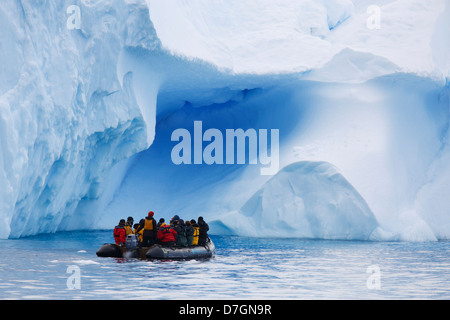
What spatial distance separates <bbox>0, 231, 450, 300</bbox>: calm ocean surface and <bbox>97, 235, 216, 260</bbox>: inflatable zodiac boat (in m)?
0.24

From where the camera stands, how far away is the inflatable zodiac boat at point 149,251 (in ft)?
43.1

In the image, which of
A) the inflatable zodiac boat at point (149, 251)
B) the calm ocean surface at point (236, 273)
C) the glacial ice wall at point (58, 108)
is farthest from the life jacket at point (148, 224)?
the glacial ice wall at point (58, 108)

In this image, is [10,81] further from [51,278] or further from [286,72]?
[286,72]

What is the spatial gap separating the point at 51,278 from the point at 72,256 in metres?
3.07

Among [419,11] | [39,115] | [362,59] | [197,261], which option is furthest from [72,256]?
[419,11]

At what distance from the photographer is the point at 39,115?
15148 millimetres

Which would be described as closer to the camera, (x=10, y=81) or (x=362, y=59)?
(x=10, y=81)

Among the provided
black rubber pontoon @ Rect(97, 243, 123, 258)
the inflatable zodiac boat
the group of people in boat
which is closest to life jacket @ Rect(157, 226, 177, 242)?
the group of people in boat

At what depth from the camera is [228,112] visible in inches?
923

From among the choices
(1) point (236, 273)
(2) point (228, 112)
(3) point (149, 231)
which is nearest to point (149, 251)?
(3) point (149, 231)

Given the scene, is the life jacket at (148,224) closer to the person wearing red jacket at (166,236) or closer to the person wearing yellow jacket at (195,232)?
the person wearing red jacket at (166,236)

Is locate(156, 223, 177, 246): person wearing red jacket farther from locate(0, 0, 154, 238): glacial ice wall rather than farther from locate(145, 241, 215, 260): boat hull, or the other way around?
locate(0, 0, 154, 238): glacial ice wall
